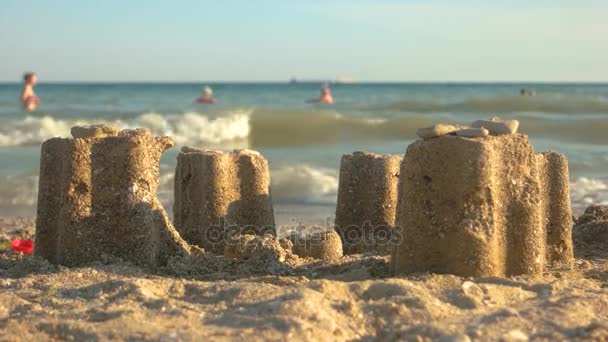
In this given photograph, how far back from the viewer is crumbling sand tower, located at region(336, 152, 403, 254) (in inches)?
289

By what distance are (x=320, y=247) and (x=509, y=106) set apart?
87.3 feet

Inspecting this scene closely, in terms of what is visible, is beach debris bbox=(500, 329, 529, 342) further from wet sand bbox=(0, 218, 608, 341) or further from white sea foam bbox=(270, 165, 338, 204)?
white sea foam bbox=(270, 165, 338, 204)

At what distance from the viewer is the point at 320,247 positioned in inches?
257

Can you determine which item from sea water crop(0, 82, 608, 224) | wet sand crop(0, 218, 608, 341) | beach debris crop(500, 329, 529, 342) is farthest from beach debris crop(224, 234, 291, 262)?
sea water crop(0, 82, 608, 224)

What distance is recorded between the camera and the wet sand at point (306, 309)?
3977 mm

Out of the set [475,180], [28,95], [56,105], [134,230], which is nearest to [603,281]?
[475,180]

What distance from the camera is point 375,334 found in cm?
407

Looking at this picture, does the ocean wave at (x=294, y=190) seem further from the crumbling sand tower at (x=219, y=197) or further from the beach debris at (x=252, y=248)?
the beach debris at (x=252, y=248)

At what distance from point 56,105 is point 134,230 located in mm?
30083

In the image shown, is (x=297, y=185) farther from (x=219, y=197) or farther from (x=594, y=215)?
(x=219, y=197)

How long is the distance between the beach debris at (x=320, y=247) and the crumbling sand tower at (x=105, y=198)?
1.12m

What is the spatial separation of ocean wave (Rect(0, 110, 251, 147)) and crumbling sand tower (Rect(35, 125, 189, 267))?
14992 millimetres

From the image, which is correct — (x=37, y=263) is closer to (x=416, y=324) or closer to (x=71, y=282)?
(x=71, y=282)

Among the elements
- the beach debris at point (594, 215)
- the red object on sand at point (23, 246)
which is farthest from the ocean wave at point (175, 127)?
the beach debris at point (594, 215)
